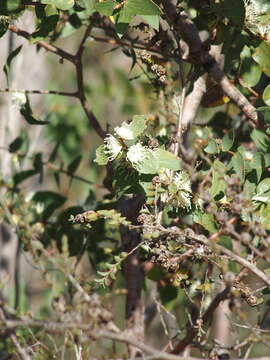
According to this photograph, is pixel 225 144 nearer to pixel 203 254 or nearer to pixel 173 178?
pixel 173 178

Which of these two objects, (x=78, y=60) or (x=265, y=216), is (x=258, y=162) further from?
(x=78, y=60)

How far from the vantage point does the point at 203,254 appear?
118 cm

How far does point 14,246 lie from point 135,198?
1.38m

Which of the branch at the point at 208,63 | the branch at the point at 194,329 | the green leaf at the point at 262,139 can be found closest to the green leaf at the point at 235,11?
the branch at the point at 208,63

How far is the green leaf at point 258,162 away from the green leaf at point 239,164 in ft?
0.11

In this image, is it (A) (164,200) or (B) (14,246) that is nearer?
(A) (164,200)

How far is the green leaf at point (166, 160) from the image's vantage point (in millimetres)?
1239

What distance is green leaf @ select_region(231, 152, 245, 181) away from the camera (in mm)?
1347

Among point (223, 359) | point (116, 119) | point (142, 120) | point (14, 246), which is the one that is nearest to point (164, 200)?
point (142, 120)

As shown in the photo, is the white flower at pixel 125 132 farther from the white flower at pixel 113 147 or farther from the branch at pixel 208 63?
the branch at pixel 208 63

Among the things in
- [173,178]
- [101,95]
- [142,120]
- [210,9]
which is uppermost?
[210,9]

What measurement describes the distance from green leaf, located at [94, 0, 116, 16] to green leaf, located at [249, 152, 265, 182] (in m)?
0.44

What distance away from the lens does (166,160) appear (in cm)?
125

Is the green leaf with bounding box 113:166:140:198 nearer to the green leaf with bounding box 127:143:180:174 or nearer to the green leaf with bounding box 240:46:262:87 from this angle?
the green leaf with bounding box 127:143:180:174
